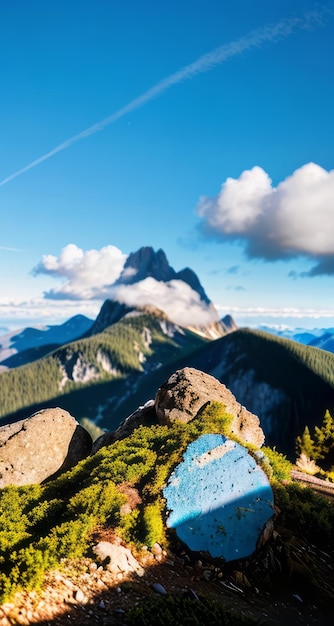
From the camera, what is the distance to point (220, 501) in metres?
12.9

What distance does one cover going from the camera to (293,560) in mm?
12586

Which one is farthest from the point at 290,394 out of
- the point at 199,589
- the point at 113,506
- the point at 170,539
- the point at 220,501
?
the point at 199,589

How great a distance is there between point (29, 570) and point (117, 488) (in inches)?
183

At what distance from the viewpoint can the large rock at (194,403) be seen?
63.0 feet

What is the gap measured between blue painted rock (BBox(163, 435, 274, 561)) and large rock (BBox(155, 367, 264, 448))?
14.2ft

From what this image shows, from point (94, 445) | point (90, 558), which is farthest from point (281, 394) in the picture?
point (90, 558)

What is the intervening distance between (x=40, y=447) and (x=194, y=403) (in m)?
8.74

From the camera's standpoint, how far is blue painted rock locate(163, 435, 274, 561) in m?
12.2

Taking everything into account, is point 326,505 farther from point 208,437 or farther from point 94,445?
point 94,445

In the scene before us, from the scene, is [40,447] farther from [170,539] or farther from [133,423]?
[170,539]

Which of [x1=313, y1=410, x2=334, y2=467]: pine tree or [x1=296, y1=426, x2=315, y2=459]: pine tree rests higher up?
[x1=313, y1=410, x2=334, y2=467]: pine tree

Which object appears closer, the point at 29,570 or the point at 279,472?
the point at 29,570

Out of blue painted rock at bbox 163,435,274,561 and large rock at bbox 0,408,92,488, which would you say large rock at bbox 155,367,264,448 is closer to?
blue painted rock at bbox 163,435,274,561

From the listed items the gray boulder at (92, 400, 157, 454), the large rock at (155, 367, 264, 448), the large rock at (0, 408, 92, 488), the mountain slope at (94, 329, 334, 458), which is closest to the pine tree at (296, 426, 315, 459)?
the large rock at (155, 367, 264, 448)
